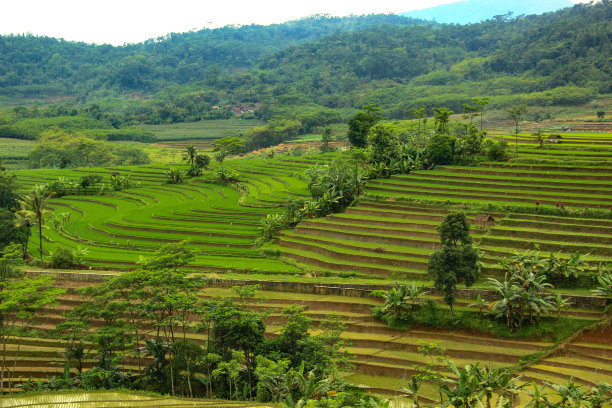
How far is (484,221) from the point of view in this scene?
94.9 feet

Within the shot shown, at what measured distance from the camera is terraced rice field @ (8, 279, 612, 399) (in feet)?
65.7

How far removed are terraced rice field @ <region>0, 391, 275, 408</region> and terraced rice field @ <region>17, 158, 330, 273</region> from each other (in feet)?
42.7

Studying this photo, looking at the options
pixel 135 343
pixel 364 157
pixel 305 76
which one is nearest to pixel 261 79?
pixel 305 76

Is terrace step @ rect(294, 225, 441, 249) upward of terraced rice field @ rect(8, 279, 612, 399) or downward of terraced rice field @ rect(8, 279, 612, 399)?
upward

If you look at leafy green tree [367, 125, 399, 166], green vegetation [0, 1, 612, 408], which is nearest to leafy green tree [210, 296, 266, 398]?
green vegetation [0, 1, 612, 408]

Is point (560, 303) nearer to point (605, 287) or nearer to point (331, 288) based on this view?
point (605, 287)

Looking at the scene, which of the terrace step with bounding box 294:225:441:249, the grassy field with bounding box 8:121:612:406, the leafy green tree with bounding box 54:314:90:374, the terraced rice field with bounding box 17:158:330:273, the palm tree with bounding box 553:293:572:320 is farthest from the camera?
the terraced rice field with bounding box 17:158:330:273

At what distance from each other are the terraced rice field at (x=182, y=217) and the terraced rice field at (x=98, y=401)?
1301cm

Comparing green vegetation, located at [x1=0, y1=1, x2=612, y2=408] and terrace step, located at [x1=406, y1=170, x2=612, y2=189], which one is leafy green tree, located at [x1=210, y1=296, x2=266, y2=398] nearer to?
green vegetation, located at [x1=0, y1=1, x2=612, y2=408]

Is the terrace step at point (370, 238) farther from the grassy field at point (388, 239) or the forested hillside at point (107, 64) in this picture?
the forested hillside at point (107, 64)

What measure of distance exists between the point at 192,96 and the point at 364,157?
82.0m

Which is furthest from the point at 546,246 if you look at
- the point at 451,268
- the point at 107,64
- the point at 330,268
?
the point at 107,64

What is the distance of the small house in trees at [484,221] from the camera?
28.7m

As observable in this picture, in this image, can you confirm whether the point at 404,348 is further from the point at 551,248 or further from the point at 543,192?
the point at 543,192
